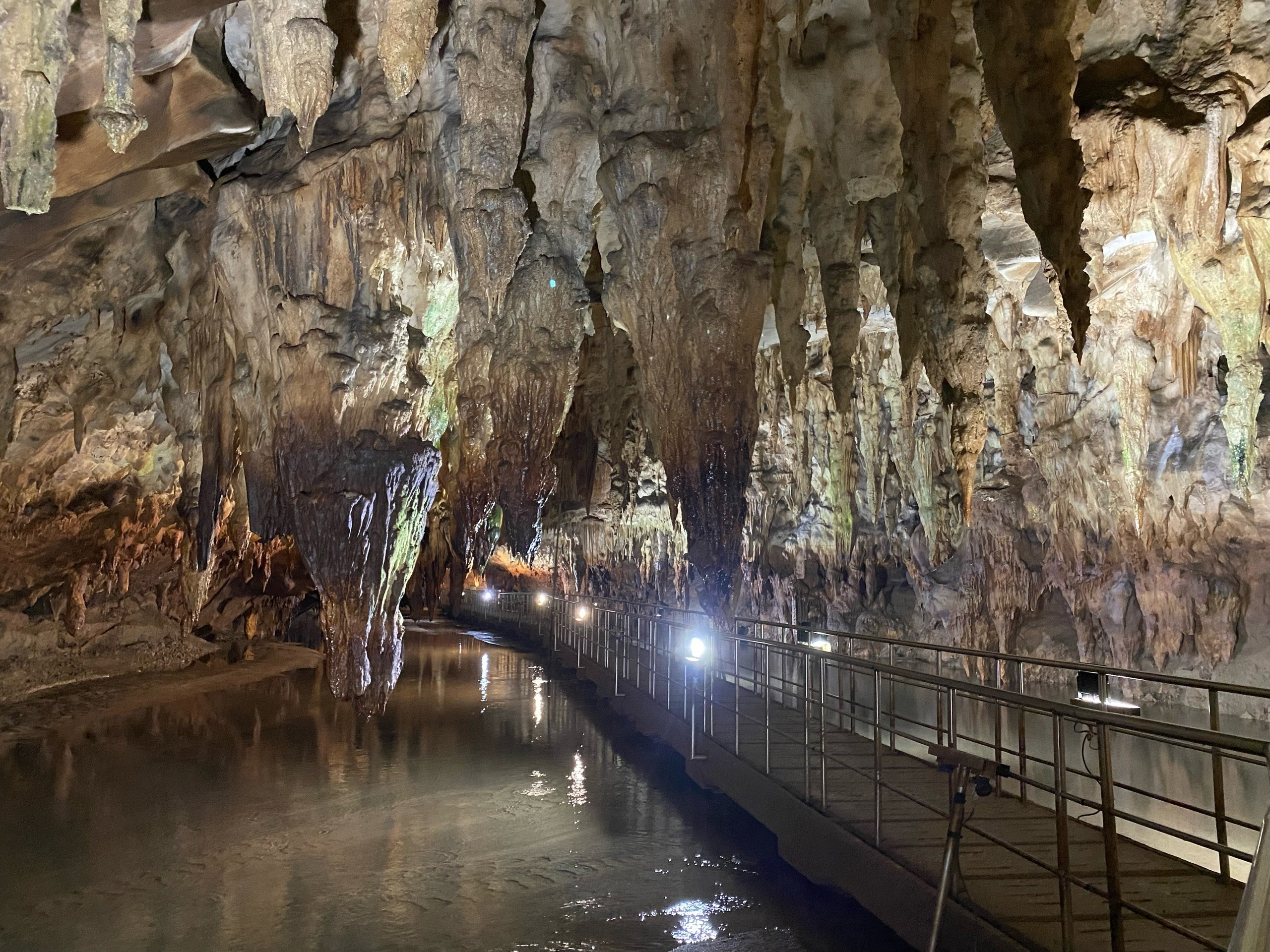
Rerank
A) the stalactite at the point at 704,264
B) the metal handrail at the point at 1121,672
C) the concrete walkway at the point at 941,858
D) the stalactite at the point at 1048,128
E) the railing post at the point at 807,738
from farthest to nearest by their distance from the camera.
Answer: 1. the stalactite at the point at 704,264
2. the railing post at the point at 807,738
3. the stalactite at the point at 1048,128
4. the metal handrail at the point at 1121,672
5. the concrete walkway at the point at 941,858

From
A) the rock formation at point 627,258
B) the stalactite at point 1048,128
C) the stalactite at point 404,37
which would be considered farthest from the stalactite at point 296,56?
the stalactite at point 1048,128

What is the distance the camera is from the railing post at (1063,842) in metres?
3.03

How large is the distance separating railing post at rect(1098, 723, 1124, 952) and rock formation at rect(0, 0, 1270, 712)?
229 cm

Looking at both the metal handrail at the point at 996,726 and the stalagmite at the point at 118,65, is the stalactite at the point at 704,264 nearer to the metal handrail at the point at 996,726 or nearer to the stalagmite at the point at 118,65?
the metal handrail at the point at 996,726

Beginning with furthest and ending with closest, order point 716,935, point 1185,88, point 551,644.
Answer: point 551,644
point 1185,88
point 716,935

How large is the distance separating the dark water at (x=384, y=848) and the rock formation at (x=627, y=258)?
4.74 feet

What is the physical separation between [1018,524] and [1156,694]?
3.14 meters

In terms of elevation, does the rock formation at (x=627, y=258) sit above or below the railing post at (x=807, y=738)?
above

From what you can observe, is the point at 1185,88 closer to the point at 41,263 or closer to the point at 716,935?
the point at 716,935

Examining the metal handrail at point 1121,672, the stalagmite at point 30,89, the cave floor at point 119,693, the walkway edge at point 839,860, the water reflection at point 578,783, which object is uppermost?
the stalagmite at point 30,89

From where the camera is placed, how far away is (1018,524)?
1347 centimetres

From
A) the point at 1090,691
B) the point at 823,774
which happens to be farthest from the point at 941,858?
the point at 1090,691

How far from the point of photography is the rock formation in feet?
16.3

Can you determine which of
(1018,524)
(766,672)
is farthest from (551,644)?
(766,672)
